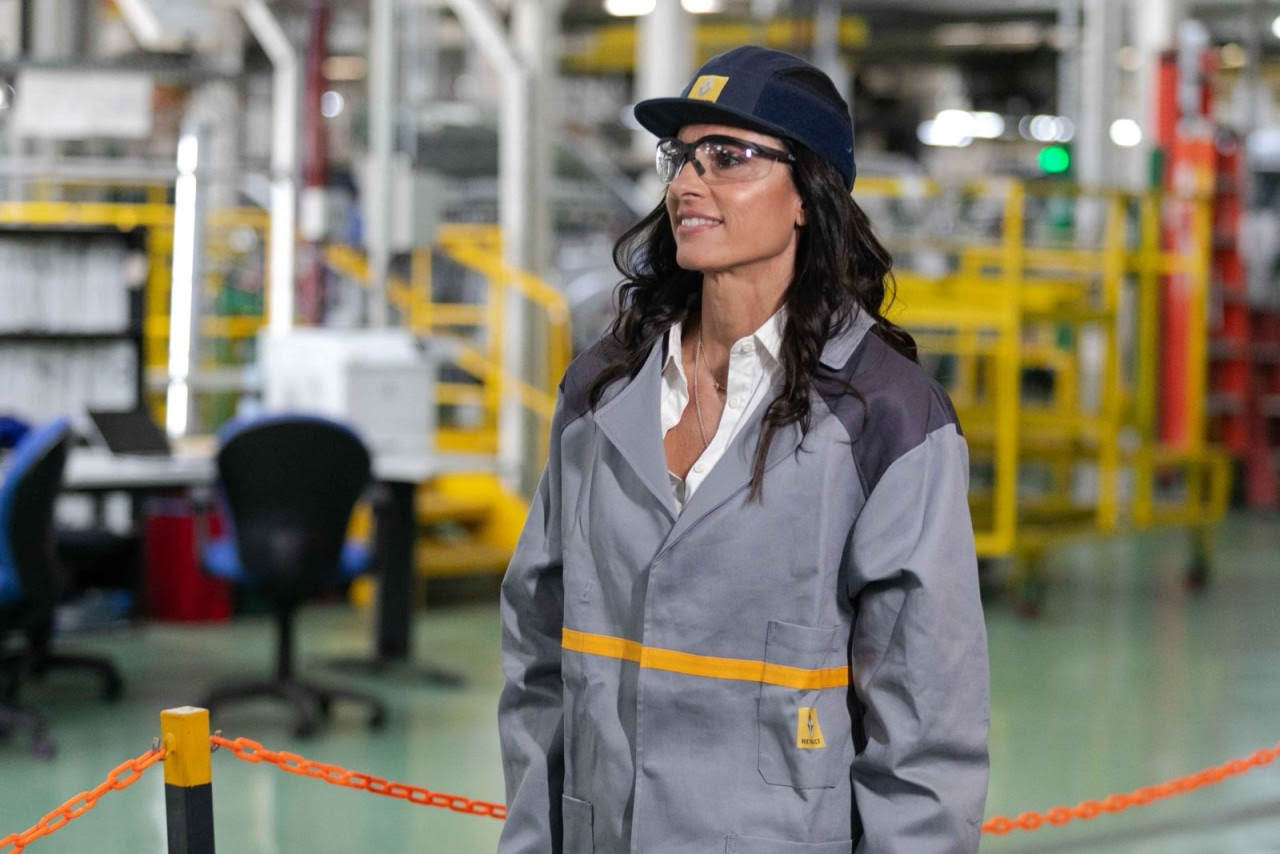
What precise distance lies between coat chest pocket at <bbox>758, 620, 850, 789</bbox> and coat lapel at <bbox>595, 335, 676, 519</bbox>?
0.59ft

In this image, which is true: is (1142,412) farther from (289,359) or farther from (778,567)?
(778,567)

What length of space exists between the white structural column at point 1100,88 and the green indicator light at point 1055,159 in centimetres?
42

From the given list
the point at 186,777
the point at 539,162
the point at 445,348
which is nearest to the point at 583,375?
the point at 186,777

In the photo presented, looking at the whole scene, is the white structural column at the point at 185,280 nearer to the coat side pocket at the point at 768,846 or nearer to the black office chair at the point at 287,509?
the black office chair at the point at 287,509

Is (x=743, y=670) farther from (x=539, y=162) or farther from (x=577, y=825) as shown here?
(x=539, y=162)

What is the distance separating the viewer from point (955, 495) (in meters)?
1.79

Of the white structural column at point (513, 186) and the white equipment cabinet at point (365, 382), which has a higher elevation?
the white structural column at point (513, 186)

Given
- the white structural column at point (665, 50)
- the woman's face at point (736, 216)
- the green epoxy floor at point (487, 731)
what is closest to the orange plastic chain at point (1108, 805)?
the green epoxy floor at point (487, 731)

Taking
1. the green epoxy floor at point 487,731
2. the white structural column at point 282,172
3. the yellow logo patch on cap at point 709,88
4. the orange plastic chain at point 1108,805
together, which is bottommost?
the green epoxy floor at point 487,731

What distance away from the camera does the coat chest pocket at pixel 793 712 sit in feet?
5.77

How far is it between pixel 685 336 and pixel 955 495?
38 centimetres

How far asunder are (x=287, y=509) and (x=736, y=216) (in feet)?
12.6

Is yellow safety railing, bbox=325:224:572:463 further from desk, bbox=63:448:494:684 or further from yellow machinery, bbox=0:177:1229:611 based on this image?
desk, bbox=63:448:494:684

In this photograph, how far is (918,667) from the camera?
1.73m
